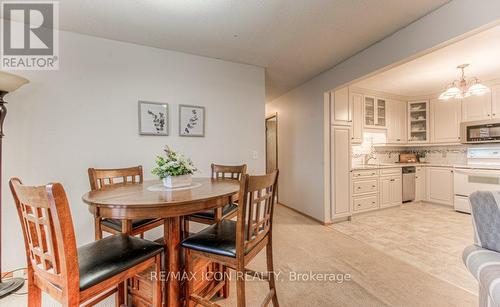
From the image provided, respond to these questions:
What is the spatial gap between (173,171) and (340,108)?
308cm

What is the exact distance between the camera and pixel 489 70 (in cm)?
331

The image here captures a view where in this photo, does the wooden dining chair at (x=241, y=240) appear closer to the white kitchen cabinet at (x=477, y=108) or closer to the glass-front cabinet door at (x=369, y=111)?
the glass-front cabinet door at (x=369, y=111)

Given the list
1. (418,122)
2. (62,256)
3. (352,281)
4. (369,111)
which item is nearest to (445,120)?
(418,122)

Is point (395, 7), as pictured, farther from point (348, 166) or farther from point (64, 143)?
point (64, 143)

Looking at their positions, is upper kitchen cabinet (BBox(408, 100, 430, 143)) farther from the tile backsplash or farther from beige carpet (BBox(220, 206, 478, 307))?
beige carpet (BBox(220, 206, 478, 307))

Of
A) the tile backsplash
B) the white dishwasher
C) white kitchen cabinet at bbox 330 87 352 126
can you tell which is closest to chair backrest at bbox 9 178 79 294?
white kitchen cabinet at bbox 330 87 352 126

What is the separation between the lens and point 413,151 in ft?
17.1

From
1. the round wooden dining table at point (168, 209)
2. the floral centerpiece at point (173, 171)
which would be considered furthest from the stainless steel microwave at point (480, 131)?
the floral centerpiece at point (173, 171)

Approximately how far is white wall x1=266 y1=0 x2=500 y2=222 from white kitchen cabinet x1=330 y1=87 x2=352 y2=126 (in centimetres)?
21

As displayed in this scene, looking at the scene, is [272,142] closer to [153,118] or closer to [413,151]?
[153,118]

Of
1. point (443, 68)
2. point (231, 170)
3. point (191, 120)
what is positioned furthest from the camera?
point (443, 68)

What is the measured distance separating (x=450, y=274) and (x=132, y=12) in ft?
12.8

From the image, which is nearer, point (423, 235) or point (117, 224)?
point (117, 224)

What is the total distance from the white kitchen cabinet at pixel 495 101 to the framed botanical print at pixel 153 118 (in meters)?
5.51
